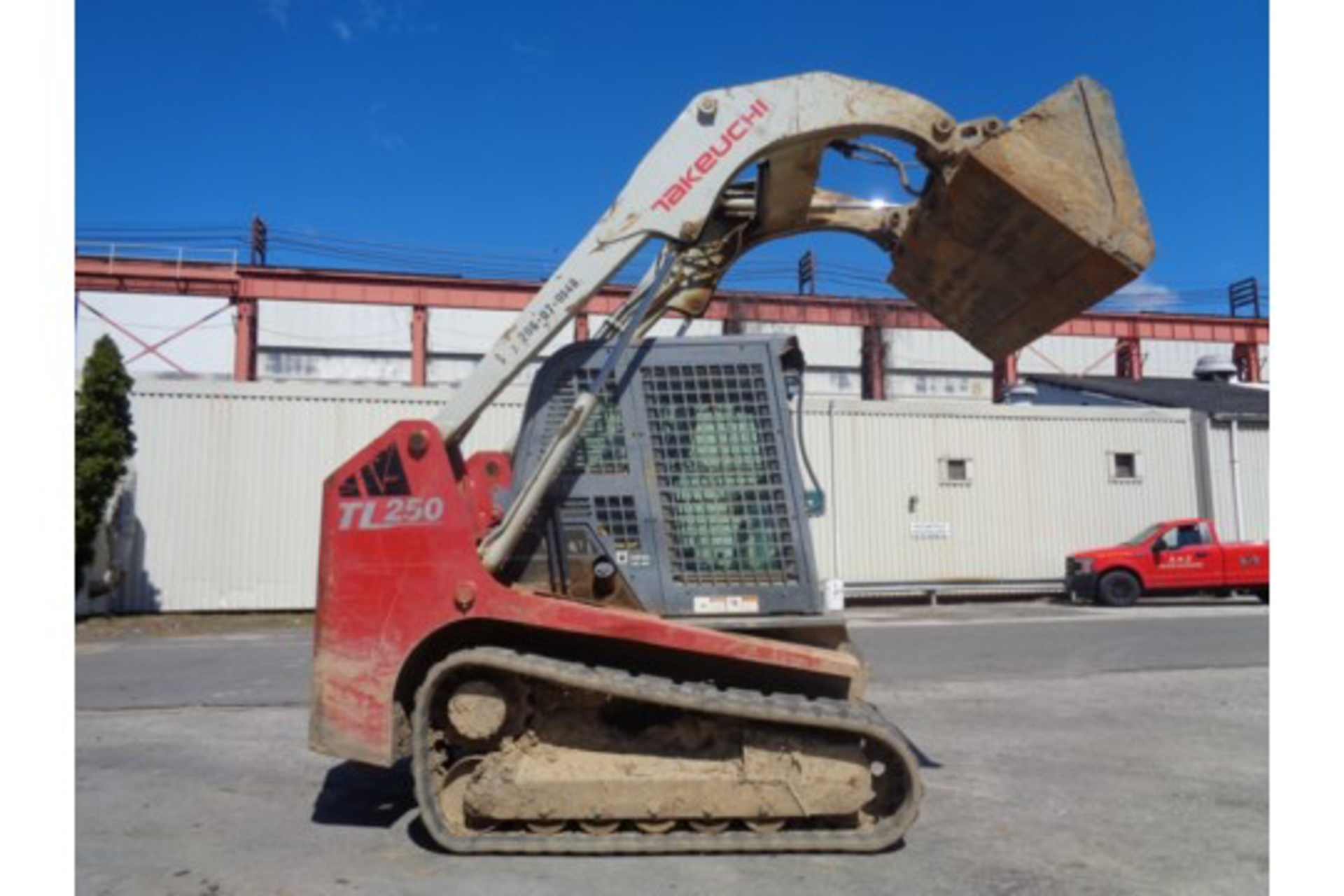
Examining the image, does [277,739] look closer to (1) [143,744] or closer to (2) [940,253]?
(1) [143,744]

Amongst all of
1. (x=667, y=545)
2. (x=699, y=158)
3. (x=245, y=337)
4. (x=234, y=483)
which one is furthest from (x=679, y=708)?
(x=245, y=337)

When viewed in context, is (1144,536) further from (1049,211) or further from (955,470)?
(1049,211)

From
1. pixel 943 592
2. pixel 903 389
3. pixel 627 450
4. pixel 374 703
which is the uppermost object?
pixel 903 389

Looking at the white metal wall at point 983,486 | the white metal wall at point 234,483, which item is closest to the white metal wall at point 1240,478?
the white metal wall at point 983,486

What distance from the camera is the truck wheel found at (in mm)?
18641

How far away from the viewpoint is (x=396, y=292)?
3064 cm

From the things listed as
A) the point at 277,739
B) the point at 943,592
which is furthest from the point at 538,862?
the point at 943,592

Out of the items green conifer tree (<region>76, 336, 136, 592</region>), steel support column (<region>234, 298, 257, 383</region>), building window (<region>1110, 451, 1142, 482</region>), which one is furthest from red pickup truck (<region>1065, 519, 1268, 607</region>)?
steel support column (<region>234, 298, 257, 383</region>)

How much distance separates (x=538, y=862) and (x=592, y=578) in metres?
1.37

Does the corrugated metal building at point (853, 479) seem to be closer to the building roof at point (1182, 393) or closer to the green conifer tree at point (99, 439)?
the green conifer tree at point (99, 439)

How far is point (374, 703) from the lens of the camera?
4.41 metres

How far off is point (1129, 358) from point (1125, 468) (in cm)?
1713

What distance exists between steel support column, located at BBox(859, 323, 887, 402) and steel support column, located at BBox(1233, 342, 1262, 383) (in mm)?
15011

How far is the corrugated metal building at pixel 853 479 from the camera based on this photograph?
59.7 feet
